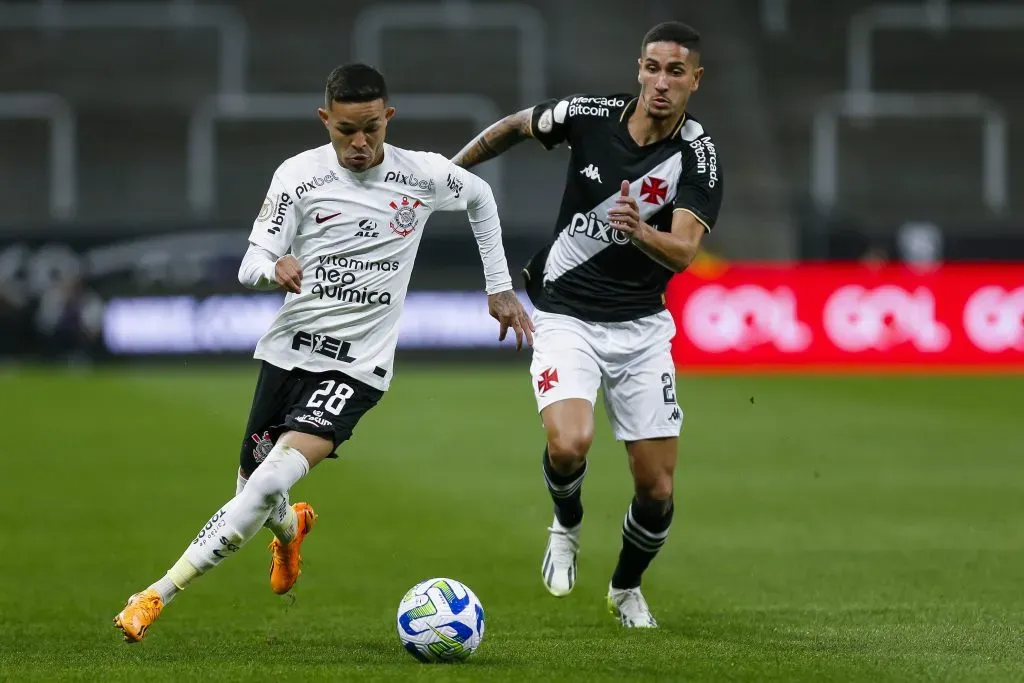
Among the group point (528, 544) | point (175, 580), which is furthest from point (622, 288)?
point (528, 544)

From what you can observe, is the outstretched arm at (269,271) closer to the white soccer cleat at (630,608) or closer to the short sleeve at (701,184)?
the short sleeve at (701,184)

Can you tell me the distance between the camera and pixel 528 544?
32.2 feet

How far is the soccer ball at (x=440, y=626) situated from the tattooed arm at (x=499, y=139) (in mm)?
2216

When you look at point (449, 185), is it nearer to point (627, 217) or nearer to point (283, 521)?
point (627, 217)

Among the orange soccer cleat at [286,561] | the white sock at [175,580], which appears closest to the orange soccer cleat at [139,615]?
the white sock at [175,580]

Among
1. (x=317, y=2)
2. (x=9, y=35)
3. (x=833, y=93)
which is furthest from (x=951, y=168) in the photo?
(x=9, y=35)

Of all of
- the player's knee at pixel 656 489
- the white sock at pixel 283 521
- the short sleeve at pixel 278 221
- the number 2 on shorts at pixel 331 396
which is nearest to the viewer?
the short sleeve at pixel 278 221

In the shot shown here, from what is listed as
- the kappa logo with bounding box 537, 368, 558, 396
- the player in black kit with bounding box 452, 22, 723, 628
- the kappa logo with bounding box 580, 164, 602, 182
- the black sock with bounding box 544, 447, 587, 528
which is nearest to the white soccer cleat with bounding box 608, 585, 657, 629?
the player in black kit with bounding box 452, 22, 723, 628

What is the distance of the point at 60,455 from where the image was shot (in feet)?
46.8

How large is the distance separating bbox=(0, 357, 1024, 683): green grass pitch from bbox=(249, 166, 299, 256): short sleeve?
160 centimetres

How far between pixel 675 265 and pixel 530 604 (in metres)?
1.89

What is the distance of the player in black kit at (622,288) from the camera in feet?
23.2

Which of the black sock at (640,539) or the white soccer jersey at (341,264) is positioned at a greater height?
the white soccer jersey at (341,264)

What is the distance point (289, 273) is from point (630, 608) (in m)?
2.31
